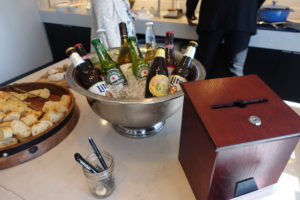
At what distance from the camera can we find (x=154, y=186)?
0.50 metres

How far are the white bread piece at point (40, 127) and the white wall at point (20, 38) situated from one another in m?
2.42

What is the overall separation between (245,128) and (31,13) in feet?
10.3

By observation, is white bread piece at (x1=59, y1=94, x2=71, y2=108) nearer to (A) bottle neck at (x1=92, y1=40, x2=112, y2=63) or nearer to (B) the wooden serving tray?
(B) the wooden serving tray

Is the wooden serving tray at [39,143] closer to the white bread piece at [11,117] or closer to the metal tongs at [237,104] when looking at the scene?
the white bread piece at [11,117]

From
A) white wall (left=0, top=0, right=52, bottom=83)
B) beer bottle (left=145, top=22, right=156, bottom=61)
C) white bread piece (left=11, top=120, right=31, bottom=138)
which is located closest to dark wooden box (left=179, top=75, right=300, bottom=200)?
beer bottle (left=145, top=22, right=156, bottom=61)

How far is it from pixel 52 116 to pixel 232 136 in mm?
528

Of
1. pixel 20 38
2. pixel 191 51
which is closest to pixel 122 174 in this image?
pixel 191 51

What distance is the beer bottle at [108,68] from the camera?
649 mm

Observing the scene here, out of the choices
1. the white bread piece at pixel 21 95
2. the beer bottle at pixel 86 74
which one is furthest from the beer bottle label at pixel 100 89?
the white bread piece at pixel 21 95

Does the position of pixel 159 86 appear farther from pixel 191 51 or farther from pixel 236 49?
pixel 236 49

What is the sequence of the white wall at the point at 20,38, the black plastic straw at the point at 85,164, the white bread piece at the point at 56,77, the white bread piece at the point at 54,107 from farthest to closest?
the white wall at the point at 20,38, the white bread piece at the point at 56,77, the white bread piece at the point at 54,107, the black plastic straw at the point at 85,164

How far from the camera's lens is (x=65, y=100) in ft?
2.38

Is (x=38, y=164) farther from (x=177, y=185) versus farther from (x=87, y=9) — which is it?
(x=87, y=9)

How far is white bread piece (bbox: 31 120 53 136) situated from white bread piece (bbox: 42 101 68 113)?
6 cm
